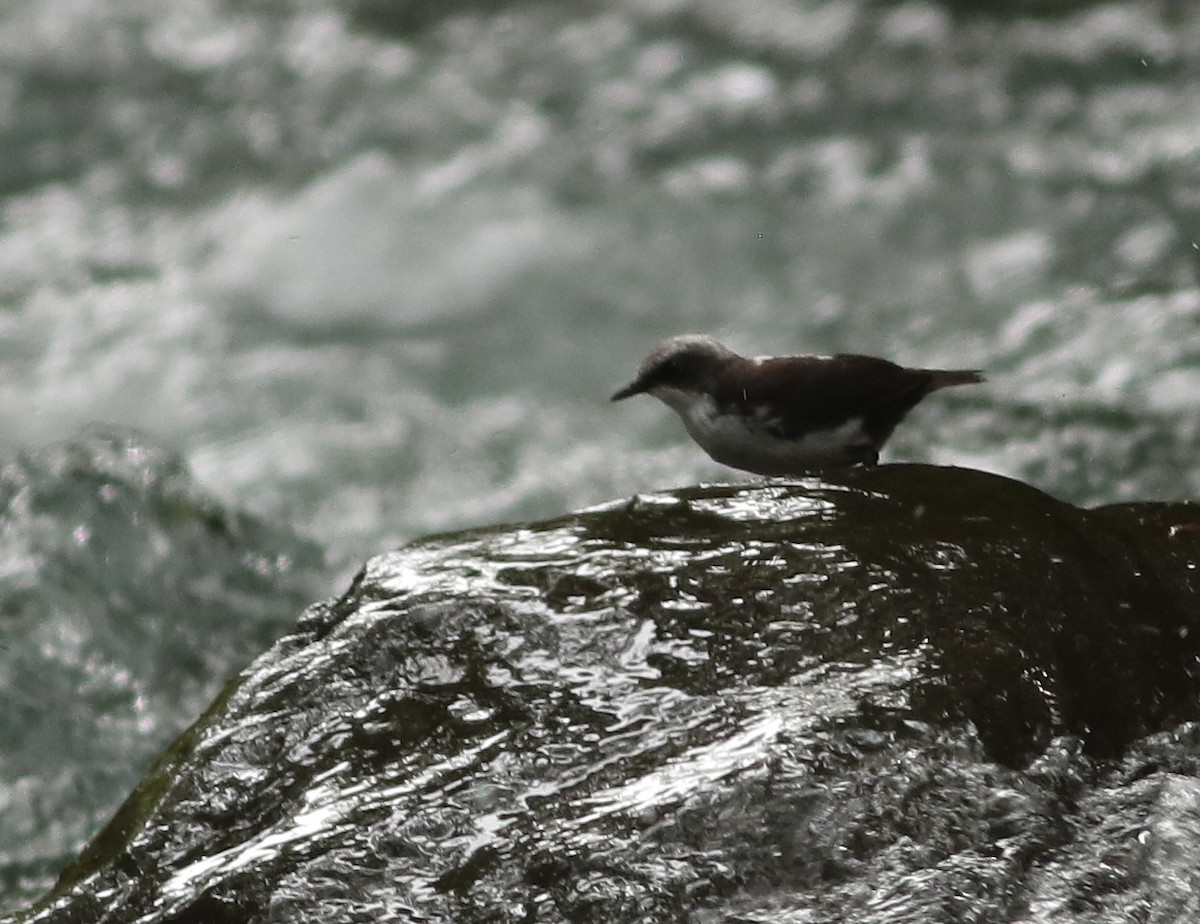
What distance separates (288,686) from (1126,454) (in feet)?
18.1

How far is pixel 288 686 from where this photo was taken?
11.4 feet

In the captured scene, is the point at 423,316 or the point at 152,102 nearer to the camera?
the point at 423,316

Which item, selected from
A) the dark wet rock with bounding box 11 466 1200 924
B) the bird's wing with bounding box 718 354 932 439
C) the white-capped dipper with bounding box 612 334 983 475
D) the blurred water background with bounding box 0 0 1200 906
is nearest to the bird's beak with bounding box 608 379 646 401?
the white-capped dipper with bounding box 612 334 983 475

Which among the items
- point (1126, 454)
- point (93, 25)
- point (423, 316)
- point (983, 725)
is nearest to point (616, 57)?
point (423, 316)

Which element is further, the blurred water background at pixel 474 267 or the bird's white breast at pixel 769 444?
the blurred water background at pixel 474 267

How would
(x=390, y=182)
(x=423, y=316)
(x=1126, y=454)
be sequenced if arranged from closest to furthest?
(x=1126, y=454), (x=423, y=316), (x=390, y=182)

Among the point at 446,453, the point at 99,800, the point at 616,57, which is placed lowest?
the point at 99,800

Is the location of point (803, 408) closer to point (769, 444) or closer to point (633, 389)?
point (769, 444)

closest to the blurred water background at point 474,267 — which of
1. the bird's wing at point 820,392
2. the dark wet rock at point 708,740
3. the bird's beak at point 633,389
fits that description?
the bird's beak at point 633,389

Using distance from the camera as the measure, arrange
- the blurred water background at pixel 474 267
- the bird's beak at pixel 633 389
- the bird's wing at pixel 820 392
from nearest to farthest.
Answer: the bird's wing at pixel 820 392 < the bird's beak at pixel 633 389 < the blurred water background at pixel 474 267

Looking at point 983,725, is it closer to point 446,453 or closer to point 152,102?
point 446,453

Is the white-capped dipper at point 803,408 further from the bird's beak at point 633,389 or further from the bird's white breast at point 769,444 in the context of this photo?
the bird's beak at point 633,389

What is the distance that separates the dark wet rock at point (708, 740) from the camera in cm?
292

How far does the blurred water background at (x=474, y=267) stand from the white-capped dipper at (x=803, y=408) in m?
2.46
